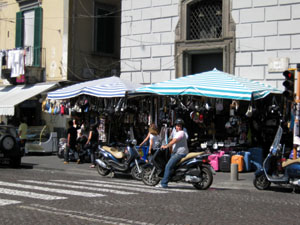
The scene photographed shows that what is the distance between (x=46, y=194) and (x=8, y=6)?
59.8 feet

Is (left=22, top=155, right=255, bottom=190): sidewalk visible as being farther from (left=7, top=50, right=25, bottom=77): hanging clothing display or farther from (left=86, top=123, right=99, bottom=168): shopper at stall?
(left=7, top=50, right=25, bottom=77): hanging clothing display

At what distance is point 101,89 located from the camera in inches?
711

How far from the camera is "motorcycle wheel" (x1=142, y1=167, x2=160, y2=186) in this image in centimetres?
1288

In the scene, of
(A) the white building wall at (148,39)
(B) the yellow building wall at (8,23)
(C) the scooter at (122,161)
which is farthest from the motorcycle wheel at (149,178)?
(B) the yellow building wall at (8,23)

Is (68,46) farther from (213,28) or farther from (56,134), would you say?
(213,28)

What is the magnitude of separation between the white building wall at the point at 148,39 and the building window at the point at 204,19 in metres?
0.61

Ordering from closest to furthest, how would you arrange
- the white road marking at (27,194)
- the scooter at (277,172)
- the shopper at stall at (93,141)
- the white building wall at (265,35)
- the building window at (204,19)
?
1. the white road marking at (27,194)
2. the scooter at (277,172)
3. the white building wall at (265,35)
4. the shopper at stall at (93,141)
5. the building window at (204,19)

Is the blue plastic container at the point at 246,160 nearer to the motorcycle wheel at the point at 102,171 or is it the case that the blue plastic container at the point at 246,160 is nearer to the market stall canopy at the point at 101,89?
the motorcycle wheel at the point at 102,171

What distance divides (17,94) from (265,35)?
1194 centimetres

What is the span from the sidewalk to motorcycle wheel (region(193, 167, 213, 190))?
1.30 meters

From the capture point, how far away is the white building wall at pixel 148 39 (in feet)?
64.5

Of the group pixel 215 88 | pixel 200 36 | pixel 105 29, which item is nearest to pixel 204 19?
pixel 200 36

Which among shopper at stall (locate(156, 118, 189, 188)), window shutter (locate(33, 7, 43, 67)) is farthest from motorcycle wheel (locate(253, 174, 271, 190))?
window shutter (locate(33, 7, 43, 67))

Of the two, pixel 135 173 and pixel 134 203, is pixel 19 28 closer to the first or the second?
pixel 135 173
